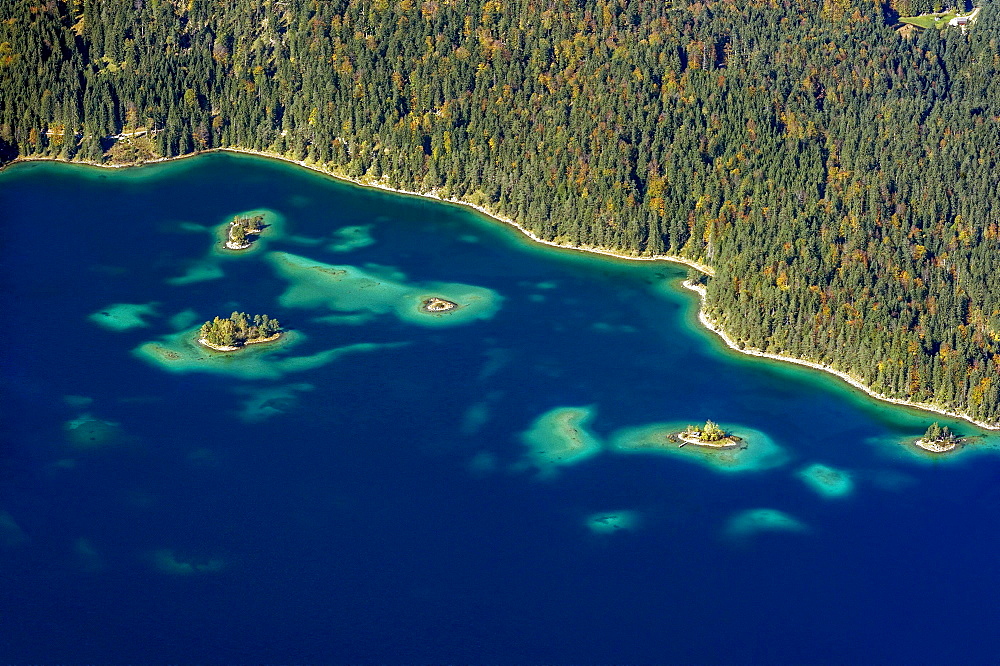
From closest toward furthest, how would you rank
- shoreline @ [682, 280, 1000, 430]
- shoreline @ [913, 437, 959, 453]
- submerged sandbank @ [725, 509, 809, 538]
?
submerged sandbank @ [725, 509, 809, 538] < shoreline @ [913, 437, 959, 453] < shoreline @ [682, 280, 1000, 430]

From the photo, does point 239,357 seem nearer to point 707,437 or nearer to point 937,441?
point 707,437

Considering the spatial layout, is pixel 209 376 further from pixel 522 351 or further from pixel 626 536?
pixel 626 536

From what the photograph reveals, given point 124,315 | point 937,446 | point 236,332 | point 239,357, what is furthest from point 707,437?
point 124,315

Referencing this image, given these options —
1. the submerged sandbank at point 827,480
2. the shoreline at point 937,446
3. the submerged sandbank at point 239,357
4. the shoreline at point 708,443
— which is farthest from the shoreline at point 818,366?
the submerged sandbank at point 239,357

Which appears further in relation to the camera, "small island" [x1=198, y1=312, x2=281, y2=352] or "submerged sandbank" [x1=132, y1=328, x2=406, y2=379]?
"small island" [x1=198, y1=312, x2=281, y2=352]

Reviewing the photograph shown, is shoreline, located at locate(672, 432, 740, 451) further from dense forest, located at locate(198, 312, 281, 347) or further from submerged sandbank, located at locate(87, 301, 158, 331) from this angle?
submerged sandbank, located at locate(87, 301, 158, 331)

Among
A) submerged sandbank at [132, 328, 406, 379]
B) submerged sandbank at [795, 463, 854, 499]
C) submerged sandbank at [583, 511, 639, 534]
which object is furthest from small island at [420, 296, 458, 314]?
submerged sandbank at [795, 463, 854, 499]
